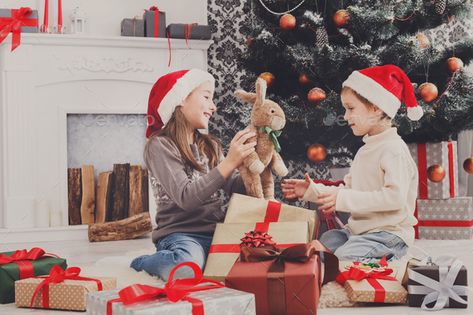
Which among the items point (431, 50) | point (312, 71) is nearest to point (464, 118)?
point (431, 50)

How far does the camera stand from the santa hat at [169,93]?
2.56 meters

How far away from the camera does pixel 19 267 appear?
2.11m

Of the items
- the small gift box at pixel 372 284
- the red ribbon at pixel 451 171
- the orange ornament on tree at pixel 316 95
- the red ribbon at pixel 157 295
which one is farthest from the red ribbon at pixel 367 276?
the red ribbon at pixel 451 171

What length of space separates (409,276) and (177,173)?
937 mm

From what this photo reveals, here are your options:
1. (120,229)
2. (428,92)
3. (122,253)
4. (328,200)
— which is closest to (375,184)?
(328,200)

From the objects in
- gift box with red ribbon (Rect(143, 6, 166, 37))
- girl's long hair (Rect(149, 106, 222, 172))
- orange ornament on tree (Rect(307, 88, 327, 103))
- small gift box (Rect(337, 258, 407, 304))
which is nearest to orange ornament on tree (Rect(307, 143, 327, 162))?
orange ornament on tree (Rect(307, 88, 327, 103))

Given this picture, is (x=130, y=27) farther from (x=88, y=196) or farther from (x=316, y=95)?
(x=316, y=95)

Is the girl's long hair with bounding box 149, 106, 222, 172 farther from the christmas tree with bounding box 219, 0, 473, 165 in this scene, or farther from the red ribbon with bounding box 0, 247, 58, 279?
the christmas tree with bounding box 219, 0, 473, 165

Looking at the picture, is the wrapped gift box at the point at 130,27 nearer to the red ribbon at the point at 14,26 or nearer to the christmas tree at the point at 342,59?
the red ribbon at the point at 14,26

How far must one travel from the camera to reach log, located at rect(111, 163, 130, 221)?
4.49m

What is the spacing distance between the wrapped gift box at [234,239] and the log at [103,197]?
2353 millimetres

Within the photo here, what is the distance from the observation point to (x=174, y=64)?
15.3ft

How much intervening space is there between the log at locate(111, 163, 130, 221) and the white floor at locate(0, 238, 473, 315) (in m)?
0.46

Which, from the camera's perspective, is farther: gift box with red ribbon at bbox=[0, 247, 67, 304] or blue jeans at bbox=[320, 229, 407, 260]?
blue jeans at bbox=[320, 229, 407, 260]
